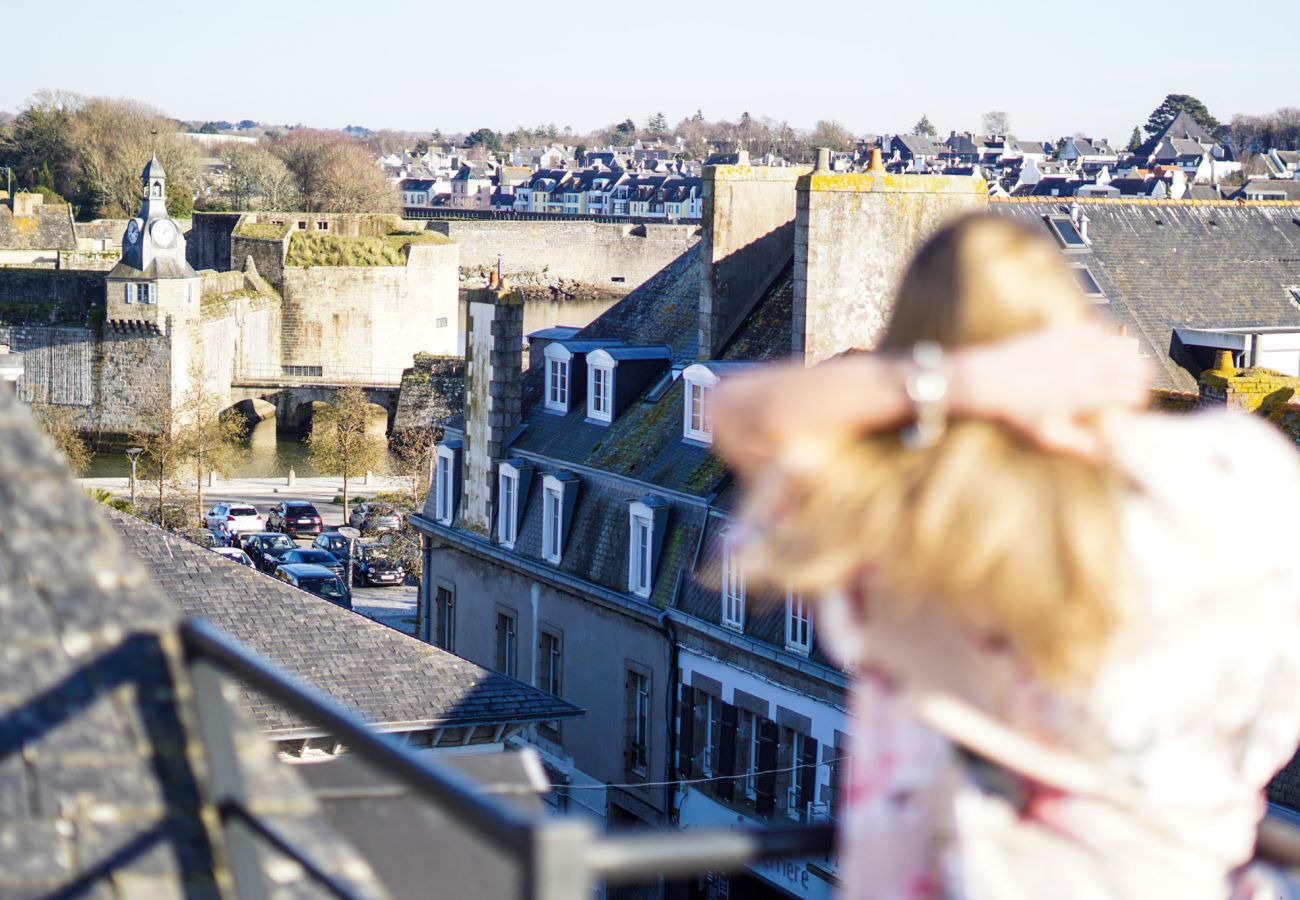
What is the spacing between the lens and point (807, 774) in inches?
567

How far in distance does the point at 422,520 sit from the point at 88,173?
221ft

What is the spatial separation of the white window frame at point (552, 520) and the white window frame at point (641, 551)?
1.28m

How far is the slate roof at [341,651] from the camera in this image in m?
11.3

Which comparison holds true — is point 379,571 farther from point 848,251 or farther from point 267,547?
point 848,251

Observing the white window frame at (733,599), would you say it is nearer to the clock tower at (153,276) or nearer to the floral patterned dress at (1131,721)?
the floral patterned dress at (1131,721)

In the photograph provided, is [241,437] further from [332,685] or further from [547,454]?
[332,685]

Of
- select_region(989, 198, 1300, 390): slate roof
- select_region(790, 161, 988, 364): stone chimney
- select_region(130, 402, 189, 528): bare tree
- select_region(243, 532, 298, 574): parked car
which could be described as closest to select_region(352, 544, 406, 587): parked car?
select_region(243, 532, 298, 574): parked car

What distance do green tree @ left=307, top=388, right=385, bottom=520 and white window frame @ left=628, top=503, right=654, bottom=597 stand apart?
68.2 feet

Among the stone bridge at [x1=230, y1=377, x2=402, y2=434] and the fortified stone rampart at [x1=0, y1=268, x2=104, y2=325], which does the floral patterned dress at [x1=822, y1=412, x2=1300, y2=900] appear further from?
the fortified stone rampart at [x1=0, y1=268, x2=104, y2=325]

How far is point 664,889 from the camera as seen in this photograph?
48.4 ft

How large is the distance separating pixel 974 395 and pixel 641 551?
14.7 m

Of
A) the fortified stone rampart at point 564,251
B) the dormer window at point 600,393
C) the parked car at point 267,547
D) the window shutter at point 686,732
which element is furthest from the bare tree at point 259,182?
the window shutter at point 686,732

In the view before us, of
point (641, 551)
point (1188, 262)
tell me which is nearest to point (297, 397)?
point (1188, 262)

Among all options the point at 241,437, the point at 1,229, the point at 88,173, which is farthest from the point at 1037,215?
the point at 88,173
